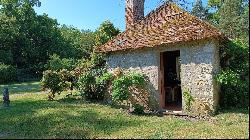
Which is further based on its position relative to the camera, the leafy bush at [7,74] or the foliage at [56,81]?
the leafy bush at [7,74]

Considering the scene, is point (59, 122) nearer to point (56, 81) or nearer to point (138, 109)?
point (138, 109)

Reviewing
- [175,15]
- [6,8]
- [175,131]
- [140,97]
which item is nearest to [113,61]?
[140,97]

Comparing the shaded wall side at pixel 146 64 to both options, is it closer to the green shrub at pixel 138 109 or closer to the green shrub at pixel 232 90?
the green shrub at pixel 138 109

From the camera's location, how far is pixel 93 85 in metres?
19.2

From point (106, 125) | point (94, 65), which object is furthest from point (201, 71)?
point (94, 65)

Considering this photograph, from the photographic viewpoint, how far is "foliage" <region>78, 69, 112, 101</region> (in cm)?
1845

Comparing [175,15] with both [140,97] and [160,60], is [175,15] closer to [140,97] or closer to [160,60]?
[160,60]

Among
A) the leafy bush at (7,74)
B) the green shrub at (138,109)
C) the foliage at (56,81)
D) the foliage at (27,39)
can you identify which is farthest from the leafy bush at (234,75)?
the foliage at (27,39)

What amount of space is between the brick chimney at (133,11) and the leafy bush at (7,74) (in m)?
21.2

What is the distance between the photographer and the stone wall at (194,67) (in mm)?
14266

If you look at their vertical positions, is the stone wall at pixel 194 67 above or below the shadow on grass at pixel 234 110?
above

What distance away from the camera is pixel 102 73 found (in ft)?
61.2

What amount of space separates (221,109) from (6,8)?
128 ft

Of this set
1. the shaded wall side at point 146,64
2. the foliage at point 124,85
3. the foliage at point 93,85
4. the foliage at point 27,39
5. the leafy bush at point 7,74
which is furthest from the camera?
the foliage at point 27,39
